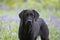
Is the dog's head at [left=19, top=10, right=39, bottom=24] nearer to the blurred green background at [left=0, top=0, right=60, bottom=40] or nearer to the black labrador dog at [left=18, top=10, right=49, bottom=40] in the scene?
the black labrador dog at [left=18, top=10, right=49, bottom=40]

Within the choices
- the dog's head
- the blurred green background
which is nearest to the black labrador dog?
the dog's head

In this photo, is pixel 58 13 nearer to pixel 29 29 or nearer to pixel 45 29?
pixel 45 29

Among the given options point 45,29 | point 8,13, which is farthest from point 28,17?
point 8,13

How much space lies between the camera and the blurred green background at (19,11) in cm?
861

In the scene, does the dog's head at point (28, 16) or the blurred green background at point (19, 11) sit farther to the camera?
the blurred green background at point (19, 11)

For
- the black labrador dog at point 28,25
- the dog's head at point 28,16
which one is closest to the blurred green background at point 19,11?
the black labrador dog at point 28,25

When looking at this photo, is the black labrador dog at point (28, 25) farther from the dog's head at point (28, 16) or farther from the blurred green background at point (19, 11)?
the blurred green background at point (19, 11)

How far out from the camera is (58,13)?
1115 cm

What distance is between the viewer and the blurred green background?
8.61m

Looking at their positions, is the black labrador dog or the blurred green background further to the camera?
the blurred green background

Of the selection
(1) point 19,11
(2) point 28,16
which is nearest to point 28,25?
(2) point 28,16

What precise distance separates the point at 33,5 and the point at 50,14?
140 centimetres

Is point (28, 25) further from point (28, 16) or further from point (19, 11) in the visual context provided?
point (19, 11)

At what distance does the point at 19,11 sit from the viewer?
432 inches
